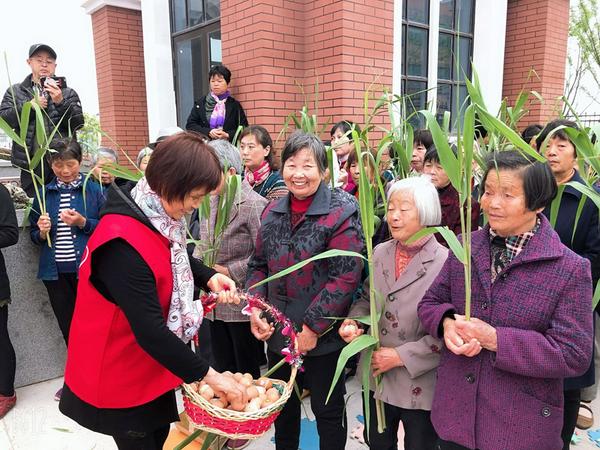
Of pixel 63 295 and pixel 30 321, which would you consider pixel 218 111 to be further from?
pixel 30 321

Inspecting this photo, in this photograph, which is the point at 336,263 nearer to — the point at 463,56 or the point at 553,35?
the point at 463,56

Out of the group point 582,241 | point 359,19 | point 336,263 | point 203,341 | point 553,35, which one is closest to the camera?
point 336,263

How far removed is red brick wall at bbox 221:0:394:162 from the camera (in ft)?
13.4

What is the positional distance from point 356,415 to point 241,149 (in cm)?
168

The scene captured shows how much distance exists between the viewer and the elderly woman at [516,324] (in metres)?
1.25

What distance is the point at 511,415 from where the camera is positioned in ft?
4.33

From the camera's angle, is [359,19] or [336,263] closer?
[336,263]

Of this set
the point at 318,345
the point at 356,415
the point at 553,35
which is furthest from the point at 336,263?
the point at 553,35

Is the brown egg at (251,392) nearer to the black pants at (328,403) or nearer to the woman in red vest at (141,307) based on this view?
the woman in red vest at (141,307)

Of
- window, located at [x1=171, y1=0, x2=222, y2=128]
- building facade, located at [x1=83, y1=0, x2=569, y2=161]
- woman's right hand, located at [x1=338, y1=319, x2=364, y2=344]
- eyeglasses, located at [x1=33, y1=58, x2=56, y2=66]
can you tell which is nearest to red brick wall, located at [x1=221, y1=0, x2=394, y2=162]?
building facade, located at [x1=83, y1=0, x2=569, y2=161]

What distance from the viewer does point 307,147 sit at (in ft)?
6.09

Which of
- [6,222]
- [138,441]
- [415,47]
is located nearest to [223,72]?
[6,222]

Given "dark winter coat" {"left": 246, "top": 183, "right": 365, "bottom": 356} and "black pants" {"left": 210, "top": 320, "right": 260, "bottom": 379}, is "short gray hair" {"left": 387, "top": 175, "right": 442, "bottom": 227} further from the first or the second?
"black pants" {"left": 210, "top": 320, "right": 260, "bottom": 379}

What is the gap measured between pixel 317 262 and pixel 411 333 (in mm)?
457
